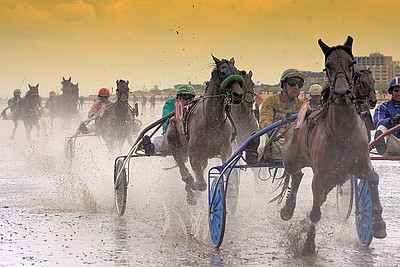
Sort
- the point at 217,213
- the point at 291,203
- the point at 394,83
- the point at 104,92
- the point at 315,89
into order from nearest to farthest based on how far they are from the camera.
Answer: the point at 217,213 → the point at 291,203 → the point at 394,83 → the point at 315,89 → the point at 104,92

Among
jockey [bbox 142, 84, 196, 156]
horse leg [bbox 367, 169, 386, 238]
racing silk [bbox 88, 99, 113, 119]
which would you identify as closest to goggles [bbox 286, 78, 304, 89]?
jockey [bbox 142, 84, 196, 156]

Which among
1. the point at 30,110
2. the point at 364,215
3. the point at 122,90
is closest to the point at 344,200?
the point at 364,215

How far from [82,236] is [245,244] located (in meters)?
1.82

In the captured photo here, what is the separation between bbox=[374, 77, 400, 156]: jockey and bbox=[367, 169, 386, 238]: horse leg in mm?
1423

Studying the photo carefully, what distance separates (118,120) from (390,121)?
10.1 meters

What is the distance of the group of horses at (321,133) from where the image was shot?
26.2 ft

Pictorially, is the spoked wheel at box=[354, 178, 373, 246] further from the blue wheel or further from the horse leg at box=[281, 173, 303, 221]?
the blue wheel

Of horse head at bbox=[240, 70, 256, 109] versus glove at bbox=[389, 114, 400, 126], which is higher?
horse head at bbox=[240, 70, 256, 109]

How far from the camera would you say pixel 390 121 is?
34.0 ft

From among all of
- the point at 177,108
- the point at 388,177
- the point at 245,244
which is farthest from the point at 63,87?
the point at 245,244

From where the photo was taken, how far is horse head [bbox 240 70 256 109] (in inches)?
559

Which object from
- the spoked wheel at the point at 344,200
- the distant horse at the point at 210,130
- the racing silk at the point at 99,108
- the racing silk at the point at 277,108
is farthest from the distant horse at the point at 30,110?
the spoked wheel at the point at 344,200

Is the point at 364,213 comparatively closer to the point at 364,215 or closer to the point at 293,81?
the point at 364,215

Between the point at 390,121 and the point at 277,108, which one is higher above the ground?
the point at 277,108
